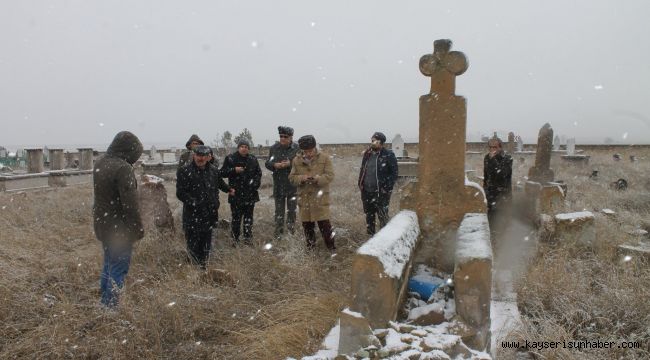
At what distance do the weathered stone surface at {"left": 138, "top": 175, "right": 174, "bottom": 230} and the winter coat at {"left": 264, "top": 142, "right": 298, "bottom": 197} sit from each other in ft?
6.39

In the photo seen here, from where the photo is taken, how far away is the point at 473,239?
3291 mm

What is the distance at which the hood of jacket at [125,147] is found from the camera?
417 cm

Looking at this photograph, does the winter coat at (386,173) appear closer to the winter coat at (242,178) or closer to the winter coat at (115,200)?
the winter coat at (242,178)

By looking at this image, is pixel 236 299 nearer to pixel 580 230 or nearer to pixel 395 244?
pixel 395 244

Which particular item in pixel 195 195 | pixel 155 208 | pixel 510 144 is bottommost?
pixel 155 208

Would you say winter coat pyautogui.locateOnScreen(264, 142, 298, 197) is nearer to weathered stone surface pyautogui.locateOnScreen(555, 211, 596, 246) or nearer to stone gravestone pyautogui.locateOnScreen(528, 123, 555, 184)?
weathered stone surface pyautogui.locateOnScreen(555, 211, 596, 246)

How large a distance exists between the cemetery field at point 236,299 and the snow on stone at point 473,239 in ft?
2.71

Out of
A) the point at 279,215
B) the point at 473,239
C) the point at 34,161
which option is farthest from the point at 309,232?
the point at 34,161

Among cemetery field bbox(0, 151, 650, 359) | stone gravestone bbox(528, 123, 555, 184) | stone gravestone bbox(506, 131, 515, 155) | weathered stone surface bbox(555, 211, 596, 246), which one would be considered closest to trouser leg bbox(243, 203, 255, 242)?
cemetery field bbox(0, 151, 650, 359)

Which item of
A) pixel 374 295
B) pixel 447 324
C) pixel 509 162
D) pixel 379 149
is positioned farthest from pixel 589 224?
pixel 374 295

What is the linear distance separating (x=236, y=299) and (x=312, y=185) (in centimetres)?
214

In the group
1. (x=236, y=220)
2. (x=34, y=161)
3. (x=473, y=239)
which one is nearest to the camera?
(x=473, y=239)

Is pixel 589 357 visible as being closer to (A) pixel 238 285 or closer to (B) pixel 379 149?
(A) pixel 238 285

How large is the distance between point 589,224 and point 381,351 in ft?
17.7
